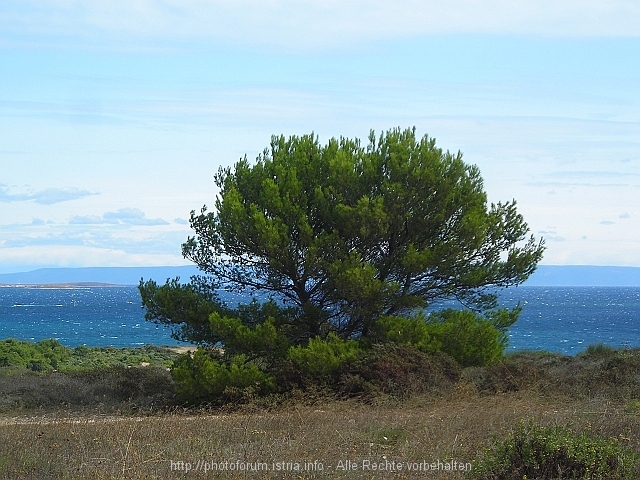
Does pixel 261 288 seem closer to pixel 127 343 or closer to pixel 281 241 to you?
pixel 281 241

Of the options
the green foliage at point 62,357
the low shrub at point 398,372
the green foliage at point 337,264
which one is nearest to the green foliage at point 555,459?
the low shrub at point 398,372

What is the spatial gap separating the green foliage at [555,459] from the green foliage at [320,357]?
8.57 m

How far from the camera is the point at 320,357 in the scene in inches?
643

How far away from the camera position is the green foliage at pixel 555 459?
7418 mm

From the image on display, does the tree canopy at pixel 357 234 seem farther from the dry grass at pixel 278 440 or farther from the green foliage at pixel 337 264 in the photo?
the dry grass at pixel 278 440

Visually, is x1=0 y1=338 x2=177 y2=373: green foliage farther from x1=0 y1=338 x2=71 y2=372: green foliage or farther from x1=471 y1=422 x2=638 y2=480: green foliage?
x1=471 y1=422 x2=638 y2=480: green foliage

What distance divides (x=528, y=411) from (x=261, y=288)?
832 cm

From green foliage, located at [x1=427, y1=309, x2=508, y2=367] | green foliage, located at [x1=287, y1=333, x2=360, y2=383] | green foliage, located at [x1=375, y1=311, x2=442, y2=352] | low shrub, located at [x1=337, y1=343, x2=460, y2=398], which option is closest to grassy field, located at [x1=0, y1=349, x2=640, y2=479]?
low shrub, located at [x1=337, y1=343, x2=460, y2=398]

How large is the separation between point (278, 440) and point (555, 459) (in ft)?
10.4

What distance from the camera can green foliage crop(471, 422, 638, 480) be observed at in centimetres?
742

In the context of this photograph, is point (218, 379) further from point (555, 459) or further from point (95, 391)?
point (555, 459)

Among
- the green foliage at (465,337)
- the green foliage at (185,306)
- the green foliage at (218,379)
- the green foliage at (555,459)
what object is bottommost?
the green foliage at (218,379)

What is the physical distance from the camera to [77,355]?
40469 mm

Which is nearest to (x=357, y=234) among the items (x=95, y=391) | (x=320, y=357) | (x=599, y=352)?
(x=320, y=357)
